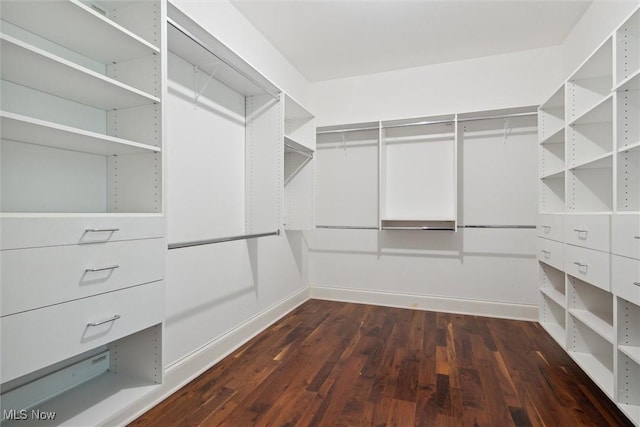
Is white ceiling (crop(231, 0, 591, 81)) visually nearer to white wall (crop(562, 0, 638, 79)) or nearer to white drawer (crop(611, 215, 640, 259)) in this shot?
white wall (crop(562, 0, 638, 79))

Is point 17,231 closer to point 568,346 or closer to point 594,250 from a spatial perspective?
point 594,250

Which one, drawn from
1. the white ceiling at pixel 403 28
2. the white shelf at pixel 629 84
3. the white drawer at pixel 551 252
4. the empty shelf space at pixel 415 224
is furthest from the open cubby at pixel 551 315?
the white ceiling at pixel 403 28

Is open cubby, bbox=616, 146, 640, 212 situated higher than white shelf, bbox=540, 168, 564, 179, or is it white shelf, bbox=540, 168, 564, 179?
white shelf, bbox=540, 168, 564, 179

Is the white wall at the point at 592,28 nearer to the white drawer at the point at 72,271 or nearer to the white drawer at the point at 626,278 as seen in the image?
the white drawer at the point at 626,278

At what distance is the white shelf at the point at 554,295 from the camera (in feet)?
7.97

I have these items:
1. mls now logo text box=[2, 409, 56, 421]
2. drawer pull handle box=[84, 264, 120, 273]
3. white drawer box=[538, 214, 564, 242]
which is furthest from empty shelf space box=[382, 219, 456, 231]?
mls now logo text box=[2, 409, 56, 421]

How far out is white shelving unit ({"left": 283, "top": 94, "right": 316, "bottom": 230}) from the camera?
332 centimetres

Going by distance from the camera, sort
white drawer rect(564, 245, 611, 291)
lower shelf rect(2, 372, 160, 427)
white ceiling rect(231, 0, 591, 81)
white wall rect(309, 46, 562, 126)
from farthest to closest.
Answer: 1. white wall rect(309, 46, 562, 126)
2. white ceiling rect(231, 0, 591, 81)
3. white drawer rect(564, 245, 611, 291)
4. lower shelf rect(2, 372, 160, 427)

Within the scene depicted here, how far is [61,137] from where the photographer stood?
4.19ft

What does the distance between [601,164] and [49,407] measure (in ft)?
10.7

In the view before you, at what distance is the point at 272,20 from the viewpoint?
108 inches

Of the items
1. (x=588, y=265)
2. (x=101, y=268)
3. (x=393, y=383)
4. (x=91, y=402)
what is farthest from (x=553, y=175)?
(x=91, y=402)

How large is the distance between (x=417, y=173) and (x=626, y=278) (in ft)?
7.28

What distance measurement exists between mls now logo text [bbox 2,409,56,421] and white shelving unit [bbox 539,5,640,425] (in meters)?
2.55
